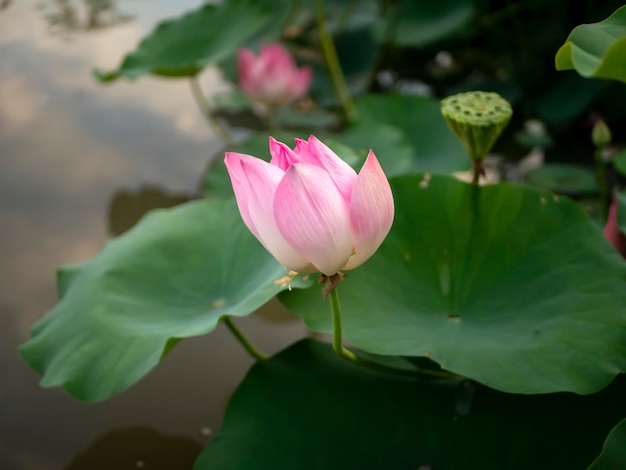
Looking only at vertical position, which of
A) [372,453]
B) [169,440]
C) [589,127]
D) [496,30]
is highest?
[372,453]

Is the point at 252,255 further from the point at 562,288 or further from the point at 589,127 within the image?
the point at 589,127

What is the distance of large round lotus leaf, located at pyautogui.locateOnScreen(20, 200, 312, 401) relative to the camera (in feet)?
2.44

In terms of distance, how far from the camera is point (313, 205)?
0.55m

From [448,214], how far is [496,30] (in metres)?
1.36

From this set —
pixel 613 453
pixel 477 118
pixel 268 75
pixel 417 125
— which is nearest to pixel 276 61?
pixel 268 75

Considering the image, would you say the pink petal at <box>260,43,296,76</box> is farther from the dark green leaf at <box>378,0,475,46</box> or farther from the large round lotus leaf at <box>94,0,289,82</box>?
the dark green leaf at <box>378,0,475,46</box>

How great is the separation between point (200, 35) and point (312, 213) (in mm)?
1199

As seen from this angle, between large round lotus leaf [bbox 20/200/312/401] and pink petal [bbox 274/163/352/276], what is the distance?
3.7 inches

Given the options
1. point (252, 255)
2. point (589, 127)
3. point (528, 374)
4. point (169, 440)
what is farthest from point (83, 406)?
point (589, 127)

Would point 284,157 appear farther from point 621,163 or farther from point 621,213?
point 621,163

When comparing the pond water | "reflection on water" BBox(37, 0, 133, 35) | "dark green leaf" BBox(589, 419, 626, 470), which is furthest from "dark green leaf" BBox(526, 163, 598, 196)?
"reflection on water" BBox(37, 0, 133, 35)

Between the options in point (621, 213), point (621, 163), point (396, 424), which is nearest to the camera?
point (396, 424)

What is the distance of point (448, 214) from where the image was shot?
846 millimetres

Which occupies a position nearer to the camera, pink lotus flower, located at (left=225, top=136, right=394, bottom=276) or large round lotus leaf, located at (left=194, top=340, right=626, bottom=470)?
pink lotus flower, located at (left=225, top=136, right=394, bottom=276)
